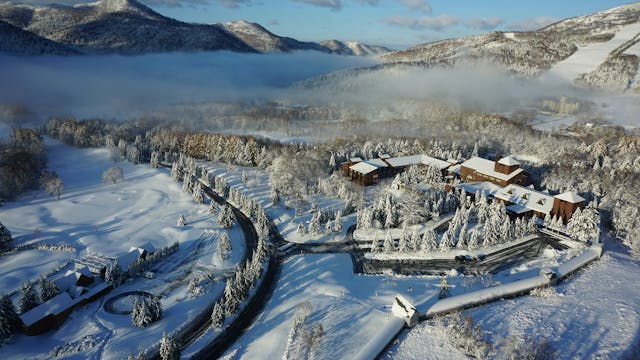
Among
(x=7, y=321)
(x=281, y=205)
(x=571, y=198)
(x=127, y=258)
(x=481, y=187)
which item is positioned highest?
(x=571, y=198)

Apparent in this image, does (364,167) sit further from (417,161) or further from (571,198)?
(571,198)

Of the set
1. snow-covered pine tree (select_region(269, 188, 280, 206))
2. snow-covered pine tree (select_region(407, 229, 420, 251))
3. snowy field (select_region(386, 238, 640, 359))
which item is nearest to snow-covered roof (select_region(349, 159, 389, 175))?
snow-covered pine tree (select_region(269, 188, 280, 206))

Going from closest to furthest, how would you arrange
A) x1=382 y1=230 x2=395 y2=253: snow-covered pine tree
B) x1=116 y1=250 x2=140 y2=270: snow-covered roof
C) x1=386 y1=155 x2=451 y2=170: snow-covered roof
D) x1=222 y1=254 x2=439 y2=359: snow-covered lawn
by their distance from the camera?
1. x1=222 y1=254 x2=439 y2=359: snow-covered lawn
2. x1=116 y1=250 x2=140 y2=270: snow-covered roof
3. x1=382 y1=230 x2=395 y2=253: snow-covered pine tree
4. x1=386 y1=155 x2=451 y2=170: snow-covered roof

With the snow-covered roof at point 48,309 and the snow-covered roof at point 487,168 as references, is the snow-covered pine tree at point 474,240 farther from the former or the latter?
the snow-covered roof at point 48,309

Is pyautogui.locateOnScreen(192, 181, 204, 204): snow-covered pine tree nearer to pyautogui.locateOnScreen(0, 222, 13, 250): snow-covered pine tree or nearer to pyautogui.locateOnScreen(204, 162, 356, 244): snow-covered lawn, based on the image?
pyautogui.locateOnScreen(204, 162, 356, 244): snow-covered lawn

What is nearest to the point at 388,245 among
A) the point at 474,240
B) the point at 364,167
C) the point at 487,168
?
the point at 474,240

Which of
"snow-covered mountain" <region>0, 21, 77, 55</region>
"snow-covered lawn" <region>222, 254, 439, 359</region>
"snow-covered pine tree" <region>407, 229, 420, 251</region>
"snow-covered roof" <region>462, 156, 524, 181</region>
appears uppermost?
"snow-covered mountain" <region>0, 21, 77, 55</region>

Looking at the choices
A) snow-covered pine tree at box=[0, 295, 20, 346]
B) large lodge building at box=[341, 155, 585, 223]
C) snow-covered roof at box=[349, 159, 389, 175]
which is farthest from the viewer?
snow-covered roof at box=[349, 159, 389, 175]

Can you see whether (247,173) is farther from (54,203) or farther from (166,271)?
(166,271)
